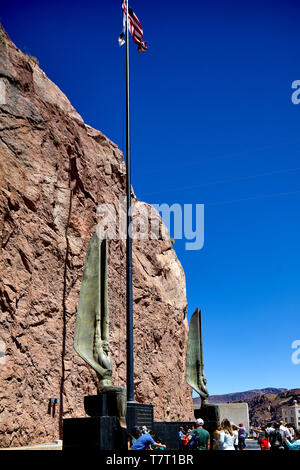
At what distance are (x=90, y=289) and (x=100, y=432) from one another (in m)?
2.85

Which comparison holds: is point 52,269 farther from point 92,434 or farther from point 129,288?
point 92,434

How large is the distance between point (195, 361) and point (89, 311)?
784 centimetres

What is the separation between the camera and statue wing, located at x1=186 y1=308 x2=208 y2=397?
1655 centimetres

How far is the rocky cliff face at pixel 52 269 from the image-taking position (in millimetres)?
16719

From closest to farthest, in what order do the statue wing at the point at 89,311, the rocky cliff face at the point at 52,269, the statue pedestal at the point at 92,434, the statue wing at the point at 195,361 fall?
the statue pedestal at the point at 92,434
the statue wing at the point at 89,311
the statue wing at the point at 195,361
the rocky cliff face at the point at 52,269

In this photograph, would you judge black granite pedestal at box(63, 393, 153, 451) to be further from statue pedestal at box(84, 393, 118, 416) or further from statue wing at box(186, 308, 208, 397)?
statue wing at box(186, 308, 208, 397)

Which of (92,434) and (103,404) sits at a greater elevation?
(103,404)

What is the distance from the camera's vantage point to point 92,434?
347 inches

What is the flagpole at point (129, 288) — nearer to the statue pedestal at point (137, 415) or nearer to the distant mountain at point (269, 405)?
the statue pedestal at point (137, 415)

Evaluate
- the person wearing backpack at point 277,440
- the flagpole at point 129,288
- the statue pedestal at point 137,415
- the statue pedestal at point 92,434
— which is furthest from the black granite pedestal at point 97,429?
the flagpole at point 129,288

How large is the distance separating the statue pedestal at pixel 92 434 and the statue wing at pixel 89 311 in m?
1.10

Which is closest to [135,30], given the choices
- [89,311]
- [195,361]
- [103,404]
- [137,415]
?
[195,361]
